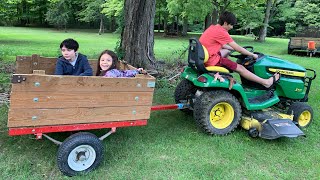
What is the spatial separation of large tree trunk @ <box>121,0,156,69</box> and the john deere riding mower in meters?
2.39

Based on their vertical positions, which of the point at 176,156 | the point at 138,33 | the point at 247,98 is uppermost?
the point at 138,33

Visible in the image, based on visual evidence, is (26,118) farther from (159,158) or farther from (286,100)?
(286,100)

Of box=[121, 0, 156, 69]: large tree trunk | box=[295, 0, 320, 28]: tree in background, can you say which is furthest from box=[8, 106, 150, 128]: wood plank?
box=[295, 0, 320, 28]: tree in background

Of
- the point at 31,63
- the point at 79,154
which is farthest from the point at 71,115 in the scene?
the point at 31,63

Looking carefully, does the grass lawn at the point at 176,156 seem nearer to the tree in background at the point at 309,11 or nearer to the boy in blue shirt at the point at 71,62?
the boy in blue shirt at the point at 71,62

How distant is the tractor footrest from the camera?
14.1 feet

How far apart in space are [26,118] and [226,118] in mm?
2788

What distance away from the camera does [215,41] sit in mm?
4621

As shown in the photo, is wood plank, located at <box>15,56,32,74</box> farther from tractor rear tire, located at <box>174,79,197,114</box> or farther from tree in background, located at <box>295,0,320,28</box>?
tree in background, located at <box>295,0,320,28</box>

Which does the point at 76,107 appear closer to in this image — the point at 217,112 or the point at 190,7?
the point at 217,112

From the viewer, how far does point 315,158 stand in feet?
13.6

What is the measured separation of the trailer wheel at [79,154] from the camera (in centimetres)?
331

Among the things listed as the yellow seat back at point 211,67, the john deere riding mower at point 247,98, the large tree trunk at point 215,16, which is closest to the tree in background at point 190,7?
the large tree trunk at point 215,16

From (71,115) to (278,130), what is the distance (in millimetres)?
2686
